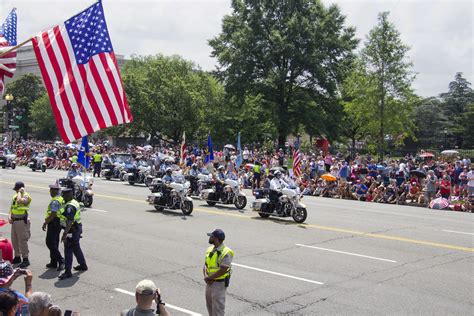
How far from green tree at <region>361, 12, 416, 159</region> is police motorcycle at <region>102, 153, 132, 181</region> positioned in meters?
17.3

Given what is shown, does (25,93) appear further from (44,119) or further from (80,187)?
(80,187)

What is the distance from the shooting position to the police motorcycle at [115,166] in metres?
32.9

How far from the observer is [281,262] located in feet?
37.1

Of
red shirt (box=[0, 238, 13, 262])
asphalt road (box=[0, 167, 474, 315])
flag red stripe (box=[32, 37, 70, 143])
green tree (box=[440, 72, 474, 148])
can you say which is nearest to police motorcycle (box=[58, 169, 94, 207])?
asphalt road (box=[0, 167, 474, 315])

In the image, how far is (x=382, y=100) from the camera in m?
35.4

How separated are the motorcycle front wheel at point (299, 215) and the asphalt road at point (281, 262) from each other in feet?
0.82

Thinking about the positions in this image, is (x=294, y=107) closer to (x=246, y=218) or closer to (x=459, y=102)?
(x=246, y=218)

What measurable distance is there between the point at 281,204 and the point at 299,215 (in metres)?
0.96

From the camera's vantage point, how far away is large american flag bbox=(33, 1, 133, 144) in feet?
26.0

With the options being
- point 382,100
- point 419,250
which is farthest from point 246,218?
point 382,100

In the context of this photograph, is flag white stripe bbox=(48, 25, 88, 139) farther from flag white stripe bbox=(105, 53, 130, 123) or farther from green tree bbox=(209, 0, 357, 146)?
green tree bbox=(209, 0, 357, 146)

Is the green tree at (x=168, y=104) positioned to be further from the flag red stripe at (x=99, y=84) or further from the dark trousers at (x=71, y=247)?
the flag red stripe at (x=99, y=84)

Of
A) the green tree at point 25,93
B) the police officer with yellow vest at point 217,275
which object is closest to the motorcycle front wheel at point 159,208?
the police officer with yellow vest at point 217,275

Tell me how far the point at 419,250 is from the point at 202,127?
41385 mm
